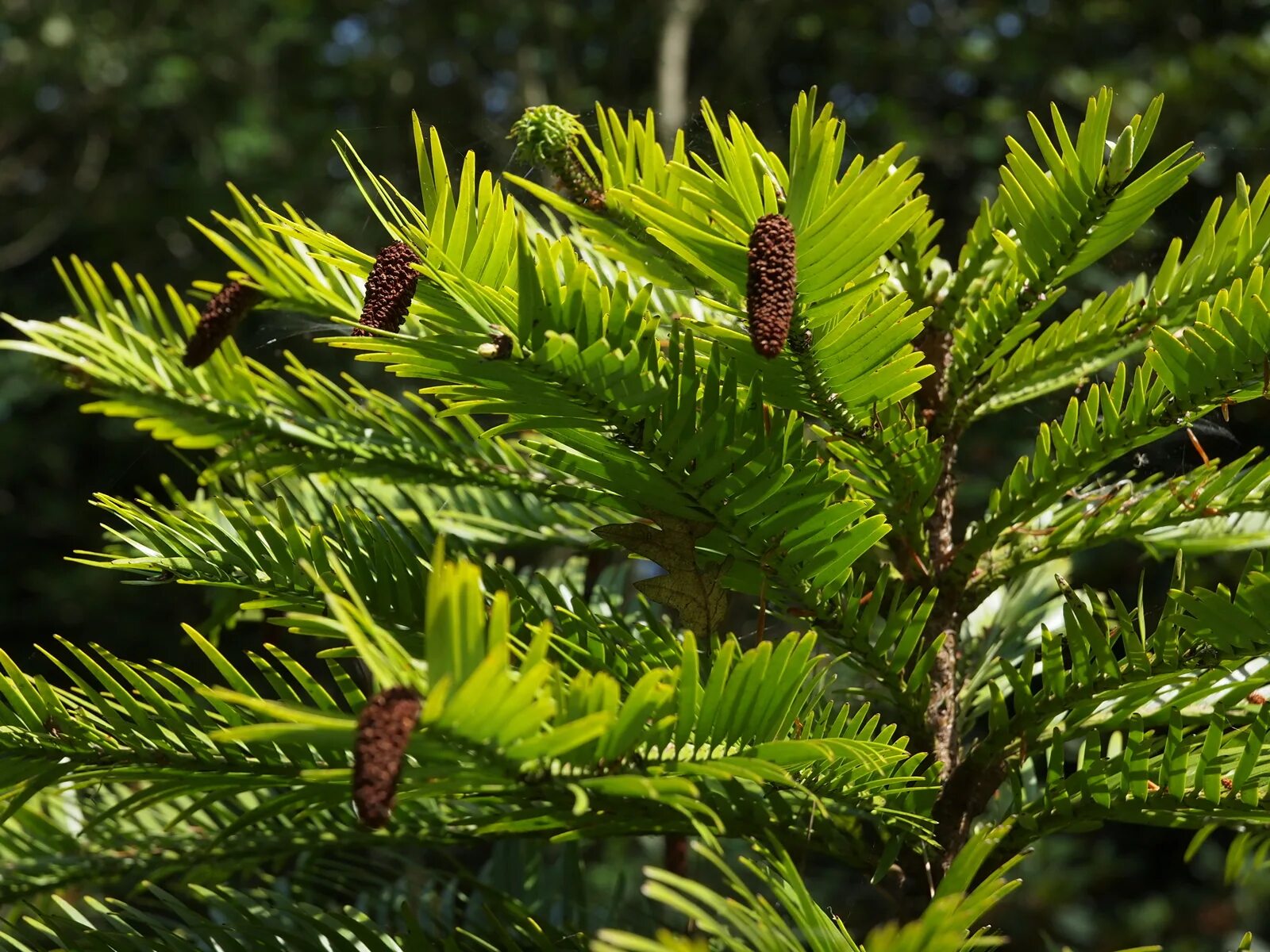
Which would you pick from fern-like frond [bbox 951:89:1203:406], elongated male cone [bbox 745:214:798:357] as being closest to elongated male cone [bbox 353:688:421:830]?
elongated male cone [bbox 745:214:798:357]

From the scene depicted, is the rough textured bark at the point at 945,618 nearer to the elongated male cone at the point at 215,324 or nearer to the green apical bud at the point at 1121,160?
the green apical bud at the point at 1121,160

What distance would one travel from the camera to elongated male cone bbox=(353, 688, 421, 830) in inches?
12.0

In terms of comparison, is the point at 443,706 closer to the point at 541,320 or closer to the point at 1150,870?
the point at 541,320

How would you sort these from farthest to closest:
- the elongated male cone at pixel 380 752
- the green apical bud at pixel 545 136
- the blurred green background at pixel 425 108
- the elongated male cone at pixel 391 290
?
the blurred green background at pixel 425 108
the green apical bud at pixel 545 136
the elongated male cone at pixel 391 290
the elongated male cone at pixel 380 752

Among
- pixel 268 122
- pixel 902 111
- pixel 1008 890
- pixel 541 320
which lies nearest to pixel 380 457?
pixel 541 320

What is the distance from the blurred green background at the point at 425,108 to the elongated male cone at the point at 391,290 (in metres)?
2.27

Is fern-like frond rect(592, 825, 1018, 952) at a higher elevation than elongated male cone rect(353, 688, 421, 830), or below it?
below

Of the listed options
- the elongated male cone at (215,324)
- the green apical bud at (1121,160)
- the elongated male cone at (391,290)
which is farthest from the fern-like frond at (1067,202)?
the elongated male cone at (215,324)

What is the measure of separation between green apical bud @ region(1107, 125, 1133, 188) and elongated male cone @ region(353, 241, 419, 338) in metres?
0.28

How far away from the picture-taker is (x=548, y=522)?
0.77m

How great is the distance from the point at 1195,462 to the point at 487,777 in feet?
1.95

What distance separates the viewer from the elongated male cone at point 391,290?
1.42 ft

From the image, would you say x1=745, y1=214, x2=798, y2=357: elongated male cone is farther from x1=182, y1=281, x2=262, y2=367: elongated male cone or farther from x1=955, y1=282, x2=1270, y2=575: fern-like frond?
x1=182, y1=281, x2=262, y2=367: elongated male cone

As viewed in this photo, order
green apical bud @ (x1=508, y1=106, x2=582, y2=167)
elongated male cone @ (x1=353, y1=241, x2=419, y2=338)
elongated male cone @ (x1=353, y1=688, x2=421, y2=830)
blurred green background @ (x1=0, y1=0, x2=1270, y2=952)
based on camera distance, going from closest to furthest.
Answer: elongated male cone @ (x1=353, y1=688, x2=421, y2=830), elongated male cone @ (x1=353, y1=241, x2=419, y2=338), green apical bud @ (x1=508, y1=106, x2=582, y2=167), blurred green background @ (x1=0, y1=0, x2=1270, y2=952)
